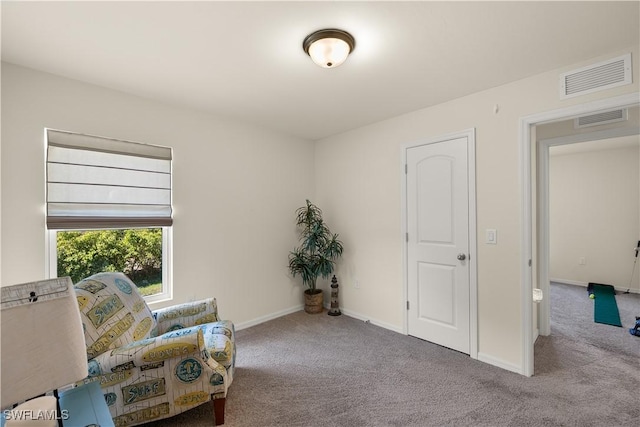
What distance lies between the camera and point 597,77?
209cm

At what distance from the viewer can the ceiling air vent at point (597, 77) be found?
2.00 metres

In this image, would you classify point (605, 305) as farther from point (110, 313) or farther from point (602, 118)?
point (110, 313)

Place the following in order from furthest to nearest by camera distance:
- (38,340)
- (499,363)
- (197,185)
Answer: (197,185) → (499,363) → (38,340)

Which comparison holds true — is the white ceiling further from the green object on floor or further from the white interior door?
the green object on floor

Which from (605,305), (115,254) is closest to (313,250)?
(115,254)

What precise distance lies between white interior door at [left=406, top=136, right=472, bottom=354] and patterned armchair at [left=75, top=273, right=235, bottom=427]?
2048 millimetres

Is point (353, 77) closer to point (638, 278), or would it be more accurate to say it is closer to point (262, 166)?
point (262, 166)

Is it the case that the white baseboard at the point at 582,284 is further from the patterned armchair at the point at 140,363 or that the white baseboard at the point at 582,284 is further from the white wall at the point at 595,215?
the patterned armchair at the point at 140,363

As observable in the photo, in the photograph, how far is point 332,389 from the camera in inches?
87.3

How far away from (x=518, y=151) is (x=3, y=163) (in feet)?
12.9

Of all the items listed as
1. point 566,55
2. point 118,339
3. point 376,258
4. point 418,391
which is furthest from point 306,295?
point 566,55

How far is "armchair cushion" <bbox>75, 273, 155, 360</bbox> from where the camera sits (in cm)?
170

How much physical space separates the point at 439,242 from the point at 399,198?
0.65 meters

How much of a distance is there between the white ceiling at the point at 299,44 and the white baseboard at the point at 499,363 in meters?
2.38
